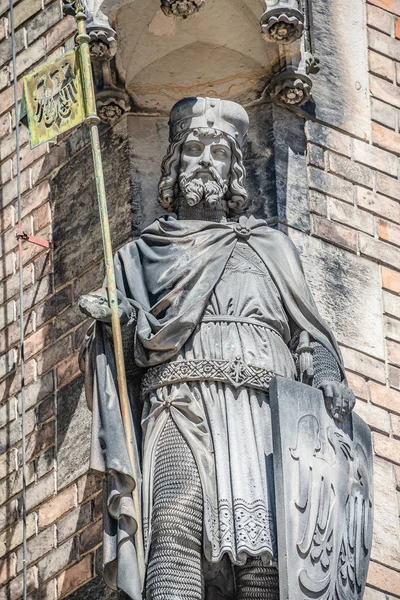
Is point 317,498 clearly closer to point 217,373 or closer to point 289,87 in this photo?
point 217,373

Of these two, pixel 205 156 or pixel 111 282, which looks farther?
pixel 205 156

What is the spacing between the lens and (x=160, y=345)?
31.6ft

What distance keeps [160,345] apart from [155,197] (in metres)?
1.60

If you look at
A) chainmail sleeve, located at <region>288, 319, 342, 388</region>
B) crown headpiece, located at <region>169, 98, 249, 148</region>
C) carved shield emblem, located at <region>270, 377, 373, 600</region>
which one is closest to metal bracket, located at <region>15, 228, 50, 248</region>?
crown headpiece, located at <region>169, 98, 249, 148</region>

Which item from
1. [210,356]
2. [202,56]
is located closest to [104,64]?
[202,56]

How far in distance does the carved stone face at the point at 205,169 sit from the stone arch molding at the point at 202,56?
1019 millimetres

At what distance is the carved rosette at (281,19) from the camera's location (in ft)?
35.3

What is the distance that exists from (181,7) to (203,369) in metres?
1.76

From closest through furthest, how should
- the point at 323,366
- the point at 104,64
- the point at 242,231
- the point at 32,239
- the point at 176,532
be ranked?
1. the point at 176,532
2. the point at 323,366
3. the point at 242,231
4. the point at 104,64
5. the point at 32,239

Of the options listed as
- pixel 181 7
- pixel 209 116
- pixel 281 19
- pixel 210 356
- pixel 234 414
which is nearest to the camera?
pixel 234 414

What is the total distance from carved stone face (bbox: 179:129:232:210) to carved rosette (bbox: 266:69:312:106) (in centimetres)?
103

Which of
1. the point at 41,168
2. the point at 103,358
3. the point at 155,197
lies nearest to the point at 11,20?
the point at 41,168

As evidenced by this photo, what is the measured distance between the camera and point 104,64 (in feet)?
36.2

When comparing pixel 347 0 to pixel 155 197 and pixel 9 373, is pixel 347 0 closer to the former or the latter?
pixel 155 197
